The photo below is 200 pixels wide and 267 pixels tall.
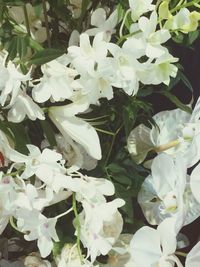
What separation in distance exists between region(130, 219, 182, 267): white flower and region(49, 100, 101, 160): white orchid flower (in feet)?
0.37

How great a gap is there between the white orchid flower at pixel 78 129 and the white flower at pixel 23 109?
30mm

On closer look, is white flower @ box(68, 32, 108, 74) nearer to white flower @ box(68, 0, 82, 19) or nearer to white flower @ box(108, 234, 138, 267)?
white flower @ box(68, 0, 82, 19)

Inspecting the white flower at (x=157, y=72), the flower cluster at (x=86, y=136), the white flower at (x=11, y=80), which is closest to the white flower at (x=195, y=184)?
the flower cluster at (x=86, y=136)

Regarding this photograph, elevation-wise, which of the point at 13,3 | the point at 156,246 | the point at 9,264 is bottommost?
the point at 9,264

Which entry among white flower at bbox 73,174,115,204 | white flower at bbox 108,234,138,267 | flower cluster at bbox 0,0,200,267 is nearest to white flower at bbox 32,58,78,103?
flower cluster at bbox 0,0,200,267

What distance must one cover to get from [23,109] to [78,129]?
7 centimetres

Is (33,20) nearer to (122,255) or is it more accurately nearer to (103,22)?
(103,22)

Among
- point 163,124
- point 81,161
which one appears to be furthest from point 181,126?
point 81,161

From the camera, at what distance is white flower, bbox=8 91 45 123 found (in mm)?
725

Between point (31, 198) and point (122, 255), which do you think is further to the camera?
point (122, 255)

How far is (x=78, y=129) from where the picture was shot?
76cm

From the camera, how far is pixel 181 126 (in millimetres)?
831

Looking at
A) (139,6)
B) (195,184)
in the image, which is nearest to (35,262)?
(195,184)

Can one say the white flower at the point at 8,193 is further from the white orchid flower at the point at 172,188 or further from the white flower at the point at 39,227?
the white orchid flower at the point at 172,188
